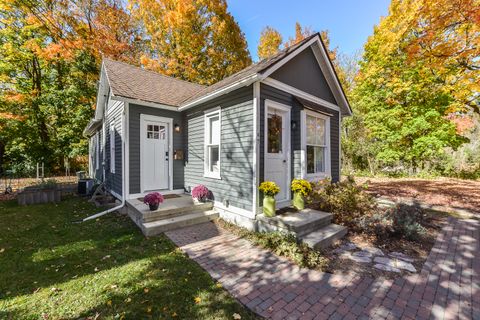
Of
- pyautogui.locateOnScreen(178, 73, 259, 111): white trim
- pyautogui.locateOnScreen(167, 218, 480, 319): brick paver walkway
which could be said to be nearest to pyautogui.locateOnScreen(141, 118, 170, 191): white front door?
pyautogui.locateOnScreen(178, 73, 259, 111): white trim

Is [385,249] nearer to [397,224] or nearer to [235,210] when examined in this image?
[397,224]

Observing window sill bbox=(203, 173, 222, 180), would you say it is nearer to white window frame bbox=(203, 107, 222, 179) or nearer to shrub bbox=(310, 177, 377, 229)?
white window frame bbox=(203, 107, 222, 179)

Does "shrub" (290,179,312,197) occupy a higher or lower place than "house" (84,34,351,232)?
lower

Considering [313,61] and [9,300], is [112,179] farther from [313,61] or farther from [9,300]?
[313,61]

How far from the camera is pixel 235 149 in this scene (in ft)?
17.9

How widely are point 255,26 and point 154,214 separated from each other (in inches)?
656

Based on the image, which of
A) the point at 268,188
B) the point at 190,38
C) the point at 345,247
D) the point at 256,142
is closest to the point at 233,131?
the point at 256,142

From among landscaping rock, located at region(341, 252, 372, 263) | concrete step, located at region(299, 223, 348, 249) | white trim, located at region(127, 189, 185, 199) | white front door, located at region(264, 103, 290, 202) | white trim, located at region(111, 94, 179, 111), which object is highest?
white trim, located at region(111, 94, 179, 111)

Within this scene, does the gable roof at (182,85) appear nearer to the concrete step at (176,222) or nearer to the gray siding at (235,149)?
the gray siding at (235,149)

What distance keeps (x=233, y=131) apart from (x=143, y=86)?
4009 millimetres

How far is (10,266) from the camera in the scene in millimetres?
3512

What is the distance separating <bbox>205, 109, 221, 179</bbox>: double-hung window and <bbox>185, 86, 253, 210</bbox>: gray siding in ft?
0.73

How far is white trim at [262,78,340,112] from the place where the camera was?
5.32 m

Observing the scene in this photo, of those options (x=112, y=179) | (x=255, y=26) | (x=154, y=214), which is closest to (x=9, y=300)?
(x=154, y=214)
